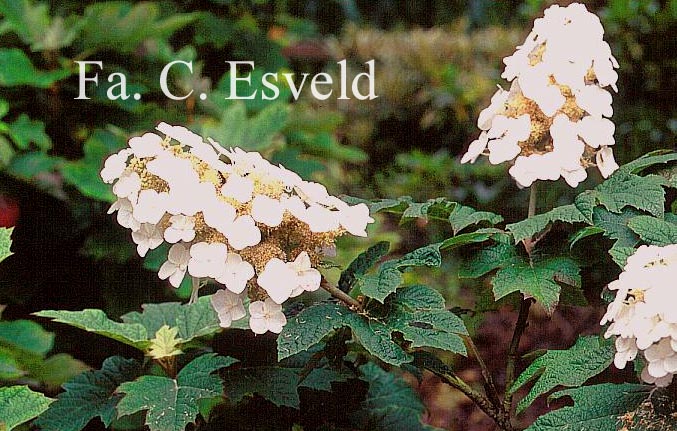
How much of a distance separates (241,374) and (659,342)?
1.77 feet

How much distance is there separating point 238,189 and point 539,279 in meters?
0.34

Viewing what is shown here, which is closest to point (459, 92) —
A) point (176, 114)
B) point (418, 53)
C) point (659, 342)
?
point (418, 53)

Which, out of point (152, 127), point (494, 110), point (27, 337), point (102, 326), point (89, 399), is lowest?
point (27, 337)

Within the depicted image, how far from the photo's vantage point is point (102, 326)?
110 centimetres

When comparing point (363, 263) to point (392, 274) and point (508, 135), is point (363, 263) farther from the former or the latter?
point (508, 135)

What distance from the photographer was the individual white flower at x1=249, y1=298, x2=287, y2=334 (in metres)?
0.92

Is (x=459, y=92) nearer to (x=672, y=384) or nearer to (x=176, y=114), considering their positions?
(x=176, y=114)

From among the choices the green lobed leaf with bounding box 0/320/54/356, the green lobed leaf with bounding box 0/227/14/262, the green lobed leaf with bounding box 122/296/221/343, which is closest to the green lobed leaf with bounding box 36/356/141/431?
A: the green lobed leaf with bounding box 122/296/221/343

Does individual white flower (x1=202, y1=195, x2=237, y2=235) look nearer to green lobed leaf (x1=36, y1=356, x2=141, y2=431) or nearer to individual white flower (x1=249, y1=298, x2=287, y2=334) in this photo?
individual white flower (x1=249, y1=298, x2=287, y2=334)

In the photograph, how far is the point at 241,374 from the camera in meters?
1.13

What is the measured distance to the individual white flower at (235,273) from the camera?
0.88m

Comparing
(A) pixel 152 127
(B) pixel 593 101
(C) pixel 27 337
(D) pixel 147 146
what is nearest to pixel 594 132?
(B) pixel 593 101

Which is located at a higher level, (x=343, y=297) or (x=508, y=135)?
(x=508, y=135)

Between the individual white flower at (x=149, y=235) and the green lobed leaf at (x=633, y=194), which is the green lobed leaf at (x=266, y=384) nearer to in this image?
the individual white flower at (x=149, y=235)
